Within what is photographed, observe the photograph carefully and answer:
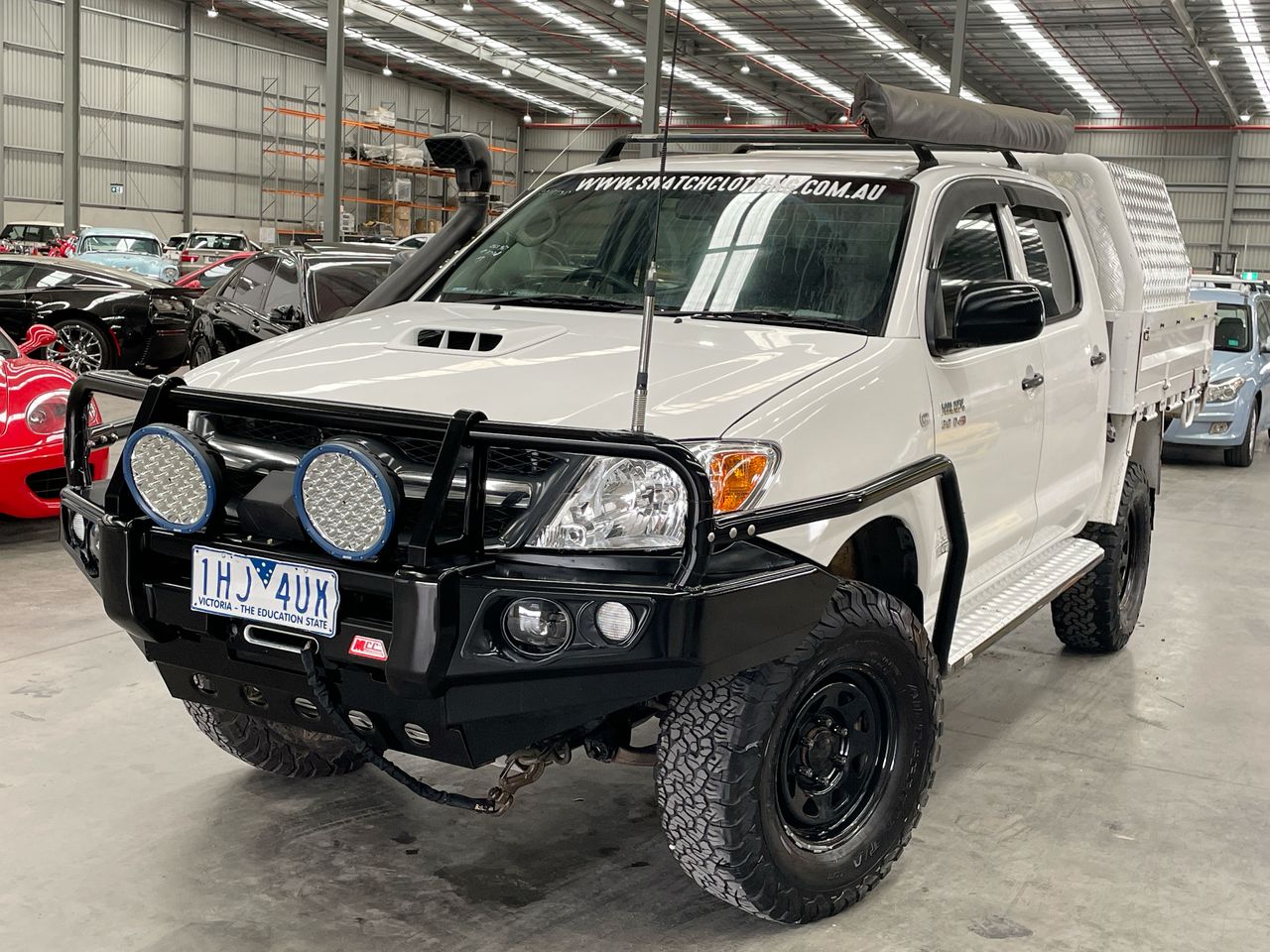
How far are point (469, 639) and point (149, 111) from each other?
34809 millimetres

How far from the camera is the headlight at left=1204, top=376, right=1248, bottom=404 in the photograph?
38.6 ft

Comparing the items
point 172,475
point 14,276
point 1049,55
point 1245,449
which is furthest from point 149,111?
point 172,475

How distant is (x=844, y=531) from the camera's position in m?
2.94

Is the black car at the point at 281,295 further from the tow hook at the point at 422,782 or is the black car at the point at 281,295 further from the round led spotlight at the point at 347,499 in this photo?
the round led spotlight at the point at 347,499

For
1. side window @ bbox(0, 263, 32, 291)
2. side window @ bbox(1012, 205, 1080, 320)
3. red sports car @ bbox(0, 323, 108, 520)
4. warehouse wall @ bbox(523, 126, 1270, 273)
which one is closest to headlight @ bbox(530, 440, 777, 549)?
side window @ bbox(1012, 205, 1080, 320)

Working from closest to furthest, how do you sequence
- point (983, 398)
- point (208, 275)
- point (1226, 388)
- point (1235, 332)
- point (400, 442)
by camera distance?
point (400, 442) < point (983, 398) < point (1226, 388) < point (1235, 332) < point (208, 275)

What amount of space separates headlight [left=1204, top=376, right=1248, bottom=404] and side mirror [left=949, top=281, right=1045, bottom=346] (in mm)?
9320

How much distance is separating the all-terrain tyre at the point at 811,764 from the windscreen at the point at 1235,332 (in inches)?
388

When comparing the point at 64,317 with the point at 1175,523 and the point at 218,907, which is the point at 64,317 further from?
the point at 218,907

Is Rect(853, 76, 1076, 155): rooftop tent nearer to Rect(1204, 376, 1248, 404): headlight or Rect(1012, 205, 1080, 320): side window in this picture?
Rect(1012, 205, 1080, 320): side window

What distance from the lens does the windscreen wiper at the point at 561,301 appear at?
3605 millimetres

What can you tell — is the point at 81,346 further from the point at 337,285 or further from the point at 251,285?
the point at 337,285

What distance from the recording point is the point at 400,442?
9.09ft

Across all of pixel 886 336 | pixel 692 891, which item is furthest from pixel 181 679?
pixel 886 336
